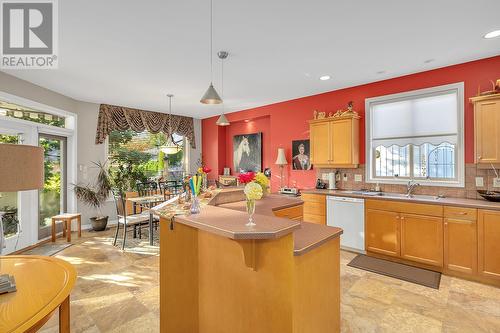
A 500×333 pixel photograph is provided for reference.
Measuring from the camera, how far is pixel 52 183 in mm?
4930

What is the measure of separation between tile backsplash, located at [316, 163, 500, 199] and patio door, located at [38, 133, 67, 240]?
5.56 meters

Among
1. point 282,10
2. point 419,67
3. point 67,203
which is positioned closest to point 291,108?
point 419,67

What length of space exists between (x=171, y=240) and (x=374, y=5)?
2674 millimetres

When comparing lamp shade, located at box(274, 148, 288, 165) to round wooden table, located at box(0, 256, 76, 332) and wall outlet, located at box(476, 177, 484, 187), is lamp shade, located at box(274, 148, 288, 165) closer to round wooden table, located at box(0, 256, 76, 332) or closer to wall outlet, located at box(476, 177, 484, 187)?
wall outlet, located at box(476, 177, 484, 187)

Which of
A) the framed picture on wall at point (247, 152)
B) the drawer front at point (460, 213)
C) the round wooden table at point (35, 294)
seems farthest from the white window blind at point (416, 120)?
the round wooden table at point (35, 294)

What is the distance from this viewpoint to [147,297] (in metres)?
2.73

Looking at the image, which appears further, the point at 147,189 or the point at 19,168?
the point at 147,189

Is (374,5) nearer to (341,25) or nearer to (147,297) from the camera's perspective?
(341,25)

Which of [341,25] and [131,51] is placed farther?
[131,51]

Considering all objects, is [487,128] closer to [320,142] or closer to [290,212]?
[320,142]

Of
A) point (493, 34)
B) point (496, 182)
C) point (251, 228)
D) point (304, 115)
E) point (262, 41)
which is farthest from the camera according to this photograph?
Answer: point (304, 115)

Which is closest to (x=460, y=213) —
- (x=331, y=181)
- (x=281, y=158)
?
(x=331, y=181)

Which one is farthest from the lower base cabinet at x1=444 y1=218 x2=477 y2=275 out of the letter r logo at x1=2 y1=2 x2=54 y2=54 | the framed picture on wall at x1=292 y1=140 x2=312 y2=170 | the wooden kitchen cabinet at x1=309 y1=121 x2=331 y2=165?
the letter r logo at x1=2 y1=2 x2=54 y2=54

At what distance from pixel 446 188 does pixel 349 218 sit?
1.40 m
